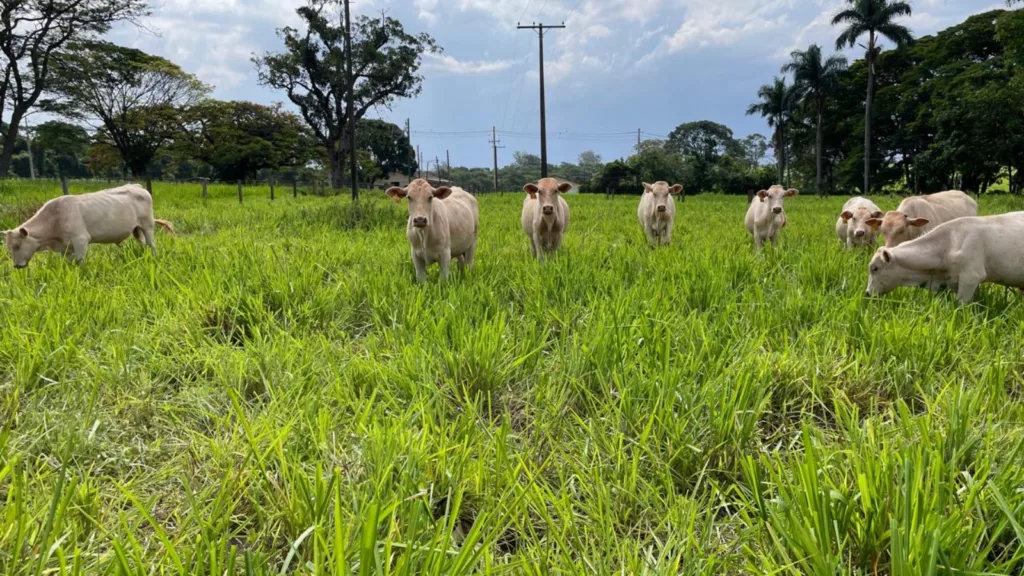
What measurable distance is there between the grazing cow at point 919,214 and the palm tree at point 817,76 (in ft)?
120

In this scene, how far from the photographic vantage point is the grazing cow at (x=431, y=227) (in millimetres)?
4850

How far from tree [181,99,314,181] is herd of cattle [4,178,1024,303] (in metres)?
31.2

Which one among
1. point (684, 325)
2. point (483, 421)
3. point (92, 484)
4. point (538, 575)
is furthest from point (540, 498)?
point (684, 325)

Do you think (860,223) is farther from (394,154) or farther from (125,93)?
(394,154)

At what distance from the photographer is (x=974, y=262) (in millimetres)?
3965

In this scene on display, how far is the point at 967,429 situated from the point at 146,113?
3753 cm

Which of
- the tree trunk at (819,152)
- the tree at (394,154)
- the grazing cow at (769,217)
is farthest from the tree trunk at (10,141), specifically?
the tree trunk at (819,152)

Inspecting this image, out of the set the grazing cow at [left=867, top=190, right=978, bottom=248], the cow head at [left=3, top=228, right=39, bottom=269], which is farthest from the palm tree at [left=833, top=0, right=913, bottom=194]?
the cow head at [left=3, top=228, right=39, bottom=269]

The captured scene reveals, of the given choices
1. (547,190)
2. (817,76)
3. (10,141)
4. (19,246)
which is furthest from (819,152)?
(10,141)

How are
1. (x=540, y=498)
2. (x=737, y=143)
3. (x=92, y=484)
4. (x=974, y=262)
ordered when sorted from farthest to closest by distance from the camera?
1. (x=737, y=143)
2. (x=974, y=262)
3. (x=92, y=484)
4. (x=540, y=498)

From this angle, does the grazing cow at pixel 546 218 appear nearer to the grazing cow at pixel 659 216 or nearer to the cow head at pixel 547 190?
the cow head at pixel 547 190

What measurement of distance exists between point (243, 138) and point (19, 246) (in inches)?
1381

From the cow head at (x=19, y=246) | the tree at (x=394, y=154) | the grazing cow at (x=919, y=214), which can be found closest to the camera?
the cow head at (x=19, y=246)

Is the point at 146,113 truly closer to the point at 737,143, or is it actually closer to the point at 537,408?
the point at 537,408
